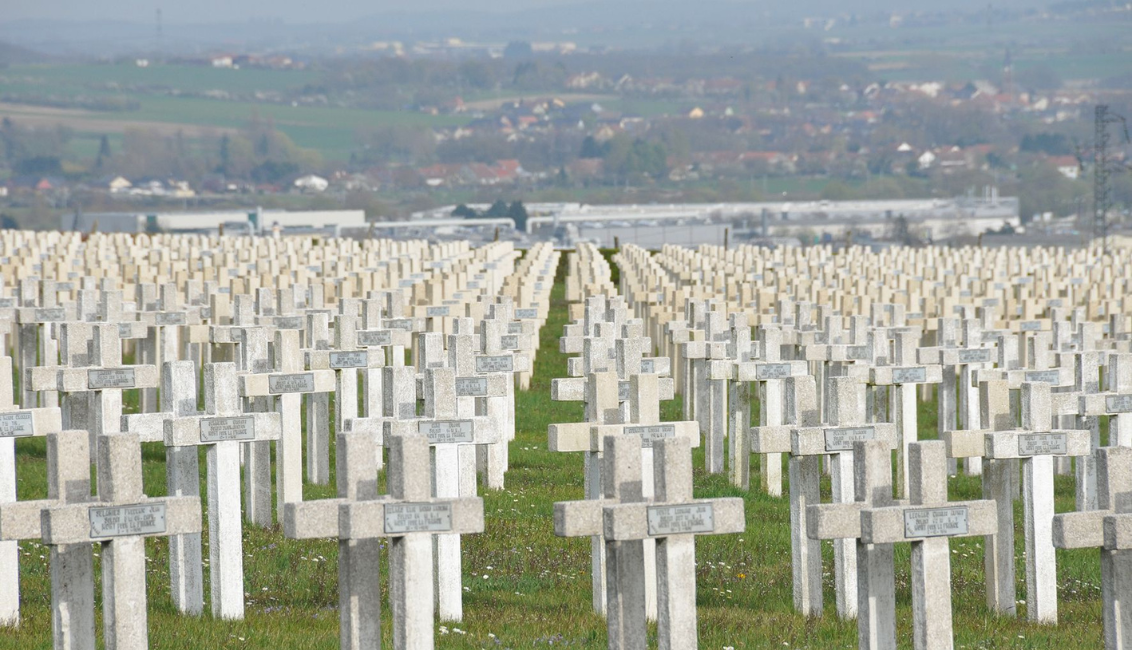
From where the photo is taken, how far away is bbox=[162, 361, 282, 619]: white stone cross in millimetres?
7516

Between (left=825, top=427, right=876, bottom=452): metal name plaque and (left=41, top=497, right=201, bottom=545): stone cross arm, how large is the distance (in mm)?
2827

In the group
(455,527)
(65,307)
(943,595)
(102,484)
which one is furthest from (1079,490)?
(65,307)

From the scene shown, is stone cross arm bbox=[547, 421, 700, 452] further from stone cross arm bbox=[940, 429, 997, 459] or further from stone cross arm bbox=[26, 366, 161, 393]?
stone cross arm bbox=[26, 366, 161, 393]

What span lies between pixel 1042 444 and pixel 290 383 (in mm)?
3604

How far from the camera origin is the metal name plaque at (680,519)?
19.1 ft

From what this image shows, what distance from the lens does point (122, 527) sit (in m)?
5.77

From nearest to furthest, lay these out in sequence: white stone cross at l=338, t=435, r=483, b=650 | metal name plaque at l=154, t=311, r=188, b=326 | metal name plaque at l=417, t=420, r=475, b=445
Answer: white stone cross at l=338, t=435, r=483, b=650 → metal name plaque at l=417, t=420, r=475, b=445 → metal name plaque at l=154, t=311, r=188, b=326

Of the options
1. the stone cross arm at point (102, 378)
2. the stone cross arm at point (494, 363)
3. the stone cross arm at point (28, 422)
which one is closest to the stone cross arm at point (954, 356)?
the stone cross arm at point (494, 363)

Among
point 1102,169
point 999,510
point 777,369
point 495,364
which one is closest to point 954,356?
point 777,369

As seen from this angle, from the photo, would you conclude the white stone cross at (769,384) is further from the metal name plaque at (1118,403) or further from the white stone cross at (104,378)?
the white stone cross at (104,378)

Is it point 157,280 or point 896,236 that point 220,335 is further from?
point 896,236

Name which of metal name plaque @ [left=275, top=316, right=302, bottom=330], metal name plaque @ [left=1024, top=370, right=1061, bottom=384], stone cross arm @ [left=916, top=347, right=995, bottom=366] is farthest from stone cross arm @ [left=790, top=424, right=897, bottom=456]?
metal name plaque @ [left=275, top=316, right=302, bottom=330]

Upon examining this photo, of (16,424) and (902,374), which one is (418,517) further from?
(902,374)

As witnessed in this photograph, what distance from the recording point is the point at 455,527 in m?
5.93
